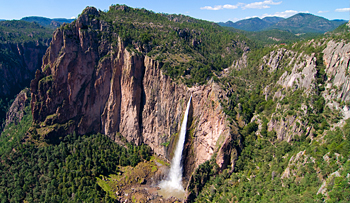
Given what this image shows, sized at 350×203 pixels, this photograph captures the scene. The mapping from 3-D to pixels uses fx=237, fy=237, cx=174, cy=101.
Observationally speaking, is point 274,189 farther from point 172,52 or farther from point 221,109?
point 172,52

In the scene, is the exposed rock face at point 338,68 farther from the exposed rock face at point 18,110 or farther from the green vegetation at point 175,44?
the exposed rock face at point 18,110

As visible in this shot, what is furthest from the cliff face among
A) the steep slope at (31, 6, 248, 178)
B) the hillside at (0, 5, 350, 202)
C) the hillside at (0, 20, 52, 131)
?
the hillside at (0, 20, 52, 131)

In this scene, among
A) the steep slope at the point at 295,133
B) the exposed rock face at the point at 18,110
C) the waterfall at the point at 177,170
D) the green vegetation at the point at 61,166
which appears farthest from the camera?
the exposed rock face at the point at 18,110

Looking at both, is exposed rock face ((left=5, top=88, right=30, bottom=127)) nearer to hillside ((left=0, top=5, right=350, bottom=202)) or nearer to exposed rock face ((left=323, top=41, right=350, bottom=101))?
hillside ((left=0, top=5, right=350, bottom=202))

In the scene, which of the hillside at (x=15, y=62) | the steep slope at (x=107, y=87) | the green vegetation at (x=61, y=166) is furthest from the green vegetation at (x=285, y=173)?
the hillside at (x=15, y=62)

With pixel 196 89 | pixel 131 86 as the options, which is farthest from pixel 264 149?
pixel 131 86

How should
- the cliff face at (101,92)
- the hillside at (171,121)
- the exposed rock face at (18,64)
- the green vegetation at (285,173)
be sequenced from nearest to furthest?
the green vegetation at (285,173)
the hillside at (171,121)
the cliff face at (101,92)
the exposed rock face at (18,64)
